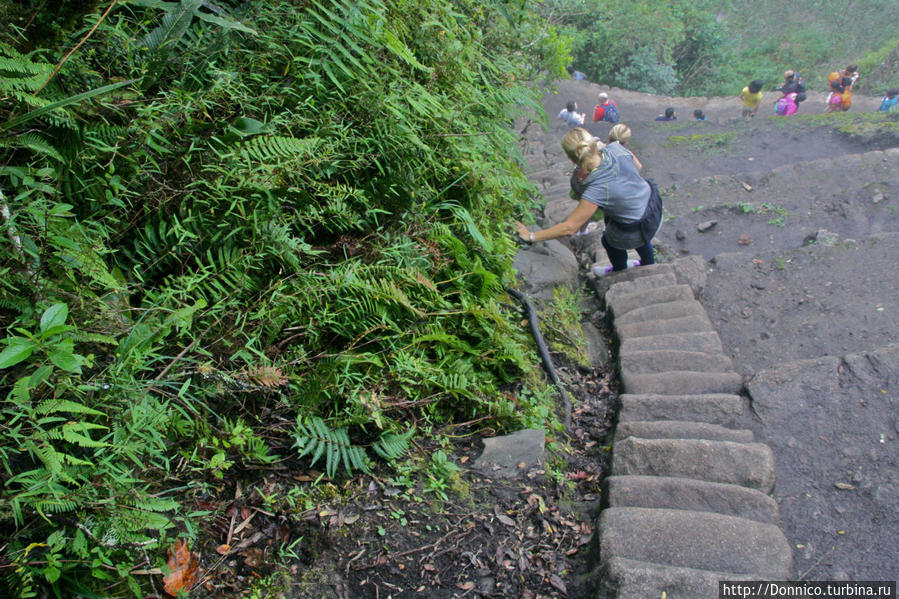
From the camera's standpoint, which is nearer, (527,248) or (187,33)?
(187,33)

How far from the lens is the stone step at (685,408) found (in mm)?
3314

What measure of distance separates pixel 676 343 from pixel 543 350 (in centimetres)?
124

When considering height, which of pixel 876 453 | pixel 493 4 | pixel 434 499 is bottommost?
pixel 434 499

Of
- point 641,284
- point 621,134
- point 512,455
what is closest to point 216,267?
point 512,455

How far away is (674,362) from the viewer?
3.82 meters

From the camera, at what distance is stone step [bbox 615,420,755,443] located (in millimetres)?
3051

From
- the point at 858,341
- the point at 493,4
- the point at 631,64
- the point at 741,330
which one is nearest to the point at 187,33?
the point at 493,4

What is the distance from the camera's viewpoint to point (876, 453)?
3.00m

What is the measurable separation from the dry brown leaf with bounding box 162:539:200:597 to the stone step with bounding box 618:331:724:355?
10.2 feet

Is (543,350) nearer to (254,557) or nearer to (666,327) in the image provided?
(666,327)

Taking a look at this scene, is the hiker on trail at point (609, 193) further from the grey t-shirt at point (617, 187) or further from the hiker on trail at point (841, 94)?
the hiker on trail at point (841, 94)

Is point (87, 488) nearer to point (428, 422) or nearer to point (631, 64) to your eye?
point (428, 422)

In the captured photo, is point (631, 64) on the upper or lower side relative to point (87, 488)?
upper

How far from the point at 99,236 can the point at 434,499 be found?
174 cm
